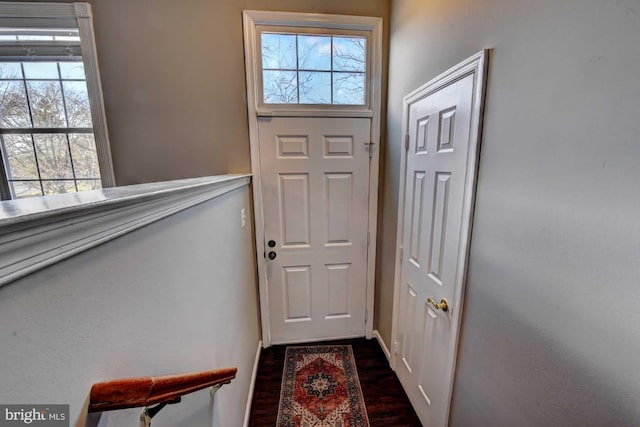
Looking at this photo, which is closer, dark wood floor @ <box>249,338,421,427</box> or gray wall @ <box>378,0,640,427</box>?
gray wall @ <box>378,0,640,427</box>

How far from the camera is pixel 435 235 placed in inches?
54.7

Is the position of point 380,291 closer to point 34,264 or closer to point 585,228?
point 585,228

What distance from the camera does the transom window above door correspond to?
1.94 metres

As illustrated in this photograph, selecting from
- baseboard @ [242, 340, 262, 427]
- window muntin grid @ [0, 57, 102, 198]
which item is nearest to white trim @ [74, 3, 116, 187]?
window muntin grid @ [0, 57, 102, 198]

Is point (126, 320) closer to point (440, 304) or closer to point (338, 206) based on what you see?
point (440, 304)

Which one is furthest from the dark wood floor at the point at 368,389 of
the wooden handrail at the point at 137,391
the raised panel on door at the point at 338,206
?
the wooden handrail at the point at 137,391

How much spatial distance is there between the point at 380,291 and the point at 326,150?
1.33 meters

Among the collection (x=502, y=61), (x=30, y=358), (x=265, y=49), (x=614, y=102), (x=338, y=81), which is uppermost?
(x=265, y=49)

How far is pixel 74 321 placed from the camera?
0.38m

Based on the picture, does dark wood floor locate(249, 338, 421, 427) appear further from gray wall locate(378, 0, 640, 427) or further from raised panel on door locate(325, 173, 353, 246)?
raised panel on door locate(325, 173, 353, 246)

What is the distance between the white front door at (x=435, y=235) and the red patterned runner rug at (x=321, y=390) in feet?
1.33

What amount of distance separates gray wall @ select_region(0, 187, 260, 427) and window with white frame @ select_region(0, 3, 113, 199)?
5.18 ft

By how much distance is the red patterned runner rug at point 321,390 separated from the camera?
5.39 feet

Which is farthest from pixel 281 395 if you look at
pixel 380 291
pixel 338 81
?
pixel 338 81
